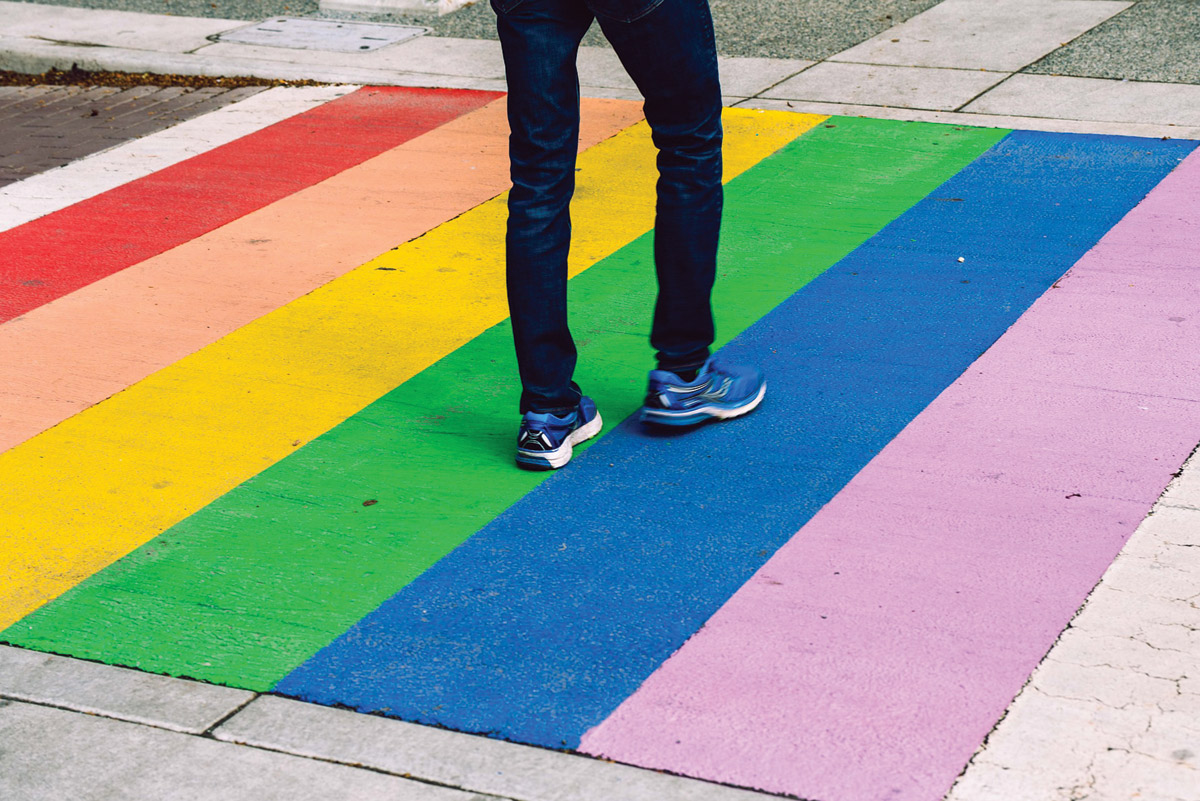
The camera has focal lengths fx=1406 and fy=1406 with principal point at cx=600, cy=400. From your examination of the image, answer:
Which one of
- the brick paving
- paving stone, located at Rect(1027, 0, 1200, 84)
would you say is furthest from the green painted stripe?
the brick paving

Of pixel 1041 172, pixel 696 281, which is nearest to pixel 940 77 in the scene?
pixel 1041 172

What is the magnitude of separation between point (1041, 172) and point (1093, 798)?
390 cm

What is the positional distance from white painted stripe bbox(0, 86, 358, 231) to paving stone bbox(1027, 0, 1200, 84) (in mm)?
3906

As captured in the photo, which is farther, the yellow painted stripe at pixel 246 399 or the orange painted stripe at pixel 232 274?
the orange painted stripe at pixel 232 274

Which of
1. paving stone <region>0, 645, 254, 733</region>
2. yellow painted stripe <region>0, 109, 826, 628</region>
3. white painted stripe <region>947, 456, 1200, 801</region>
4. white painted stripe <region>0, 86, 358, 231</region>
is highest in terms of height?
white painted stripe <region>0, 86, 358, 231</region>

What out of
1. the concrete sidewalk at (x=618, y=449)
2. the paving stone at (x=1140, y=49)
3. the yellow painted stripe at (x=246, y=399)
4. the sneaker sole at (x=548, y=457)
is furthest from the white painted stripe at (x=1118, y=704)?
the paving stone at (x=1140, y=49)

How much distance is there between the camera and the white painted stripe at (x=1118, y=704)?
2.46m

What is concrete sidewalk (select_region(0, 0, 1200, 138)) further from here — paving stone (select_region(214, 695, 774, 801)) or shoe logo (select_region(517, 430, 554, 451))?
paving stone (select_region(214, 695, 774, 801))

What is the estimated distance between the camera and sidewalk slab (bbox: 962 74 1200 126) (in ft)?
21.3

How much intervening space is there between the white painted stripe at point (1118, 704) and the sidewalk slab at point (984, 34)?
4.89m

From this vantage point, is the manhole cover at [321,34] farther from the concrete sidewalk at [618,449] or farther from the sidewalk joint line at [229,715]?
the sidewalk joint line at [229,715]

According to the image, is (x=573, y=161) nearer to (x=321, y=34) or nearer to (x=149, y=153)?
(x=149, y=153)

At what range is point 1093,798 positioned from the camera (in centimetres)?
241

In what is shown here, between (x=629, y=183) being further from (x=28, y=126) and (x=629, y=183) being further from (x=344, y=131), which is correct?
(x=28, y=126)
